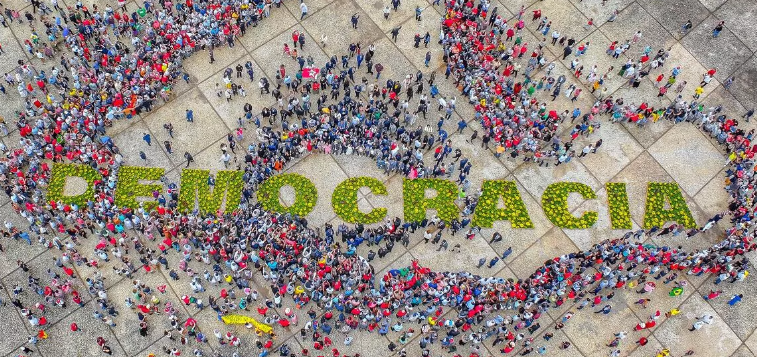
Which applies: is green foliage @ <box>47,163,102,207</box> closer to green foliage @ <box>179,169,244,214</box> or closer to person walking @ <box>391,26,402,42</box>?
green foliage @ <box>179,169,244,214</box>

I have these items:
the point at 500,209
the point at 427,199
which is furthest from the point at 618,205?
the point at 427,199

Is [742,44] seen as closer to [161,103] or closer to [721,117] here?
[721,117]

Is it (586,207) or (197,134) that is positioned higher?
(197,134)

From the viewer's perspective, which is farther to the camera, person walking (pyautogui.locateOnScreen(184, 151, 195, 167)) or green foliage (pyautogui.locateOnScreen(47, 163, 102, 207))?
person walking (pyautogui.locateOnScreen(184, 151, 195, 167))

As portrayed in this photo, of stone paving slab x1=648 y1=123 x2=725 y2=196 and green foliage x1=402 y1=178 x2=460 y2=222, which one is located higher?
green foliage x1=402 y1=178 x2=460 y2=222

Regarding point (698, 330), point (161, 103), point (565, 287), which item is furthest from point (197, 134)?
point (698, 330)

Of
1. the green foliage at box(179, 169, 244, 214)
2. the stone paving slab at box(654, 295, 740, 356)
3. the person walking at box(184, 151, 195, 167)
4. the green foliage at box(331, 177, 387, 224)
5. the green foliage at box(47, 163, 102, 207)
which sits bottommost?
the stone paving slab at box(654, 295, 740, 356)

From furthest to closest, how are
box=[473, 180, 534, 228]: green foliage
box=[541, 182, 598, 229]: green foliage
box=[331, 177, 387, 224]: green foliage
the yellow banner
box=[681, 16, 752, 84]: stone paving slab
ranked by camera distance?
1. box=[681, 16, 752, 84]: stone paving slab
2. box=[541, 182, 598, 229]: green foliage
3. box=[473, 180, 534, 228]: green foliage
4. box=[331, 177, 387, 224]: green foliage
5. the yellow banner

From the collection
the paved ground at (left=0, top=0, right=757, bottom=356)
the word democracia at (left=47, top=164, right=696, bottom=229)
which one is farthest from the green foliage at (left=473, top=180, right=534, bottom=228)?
the paved ground at (left=0, top=0, right=757, bottom=356)
